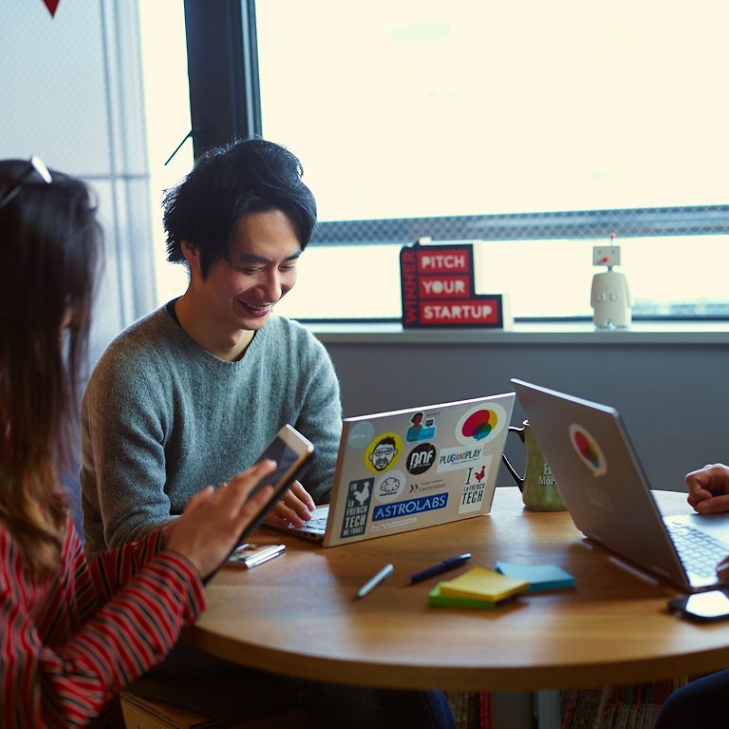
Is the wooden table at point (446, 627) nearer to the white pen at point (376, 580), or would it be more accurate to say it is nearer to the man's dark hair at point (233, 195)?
the white pen at point (376, 580)

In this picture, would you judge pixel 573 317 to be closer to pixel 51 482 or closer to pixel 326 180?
pixel 326 180

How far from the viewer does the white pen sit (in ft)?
3.96

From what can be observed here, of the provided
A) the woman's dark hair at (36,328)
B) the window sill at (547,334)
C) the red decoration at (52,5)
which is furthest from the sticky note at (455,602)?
the red decoration at (52,5)

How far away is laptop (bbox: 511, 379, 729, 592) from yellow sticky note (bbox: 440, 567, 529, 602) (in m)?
0.16

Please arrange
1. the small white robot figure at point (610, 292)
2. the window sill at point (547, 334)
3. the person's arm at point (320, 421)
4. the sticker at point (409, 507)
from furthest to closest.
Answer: the small white robot figure at point (610, 292), the window sill at point (547, 334), the person's arm at point (320, 421), the sticker at point (409, 507)

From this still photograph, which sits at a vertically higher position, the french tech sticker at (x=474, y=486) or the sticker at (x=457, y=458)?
the sticker at (x=457, y=458)

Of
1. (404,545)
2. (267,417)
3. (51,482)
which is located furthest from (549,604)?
(267,417)

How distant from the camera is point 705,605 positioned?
112 cm

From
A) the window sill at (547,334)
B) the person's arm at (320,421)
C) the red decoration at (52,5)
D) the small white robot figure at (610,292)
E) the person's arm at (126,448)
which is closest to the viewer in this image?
the person's arm at (126,448)

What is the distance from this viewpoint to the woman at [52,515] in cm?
99

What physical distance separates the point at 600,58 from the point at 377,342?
3.06 ft

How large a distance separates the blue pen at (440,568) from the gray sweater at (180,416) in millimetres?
470

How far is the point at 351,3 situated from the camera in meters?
2.85

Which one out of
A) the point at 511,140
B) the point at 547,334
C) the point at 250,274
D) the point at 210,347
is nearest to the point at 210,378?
the point at 210,347
